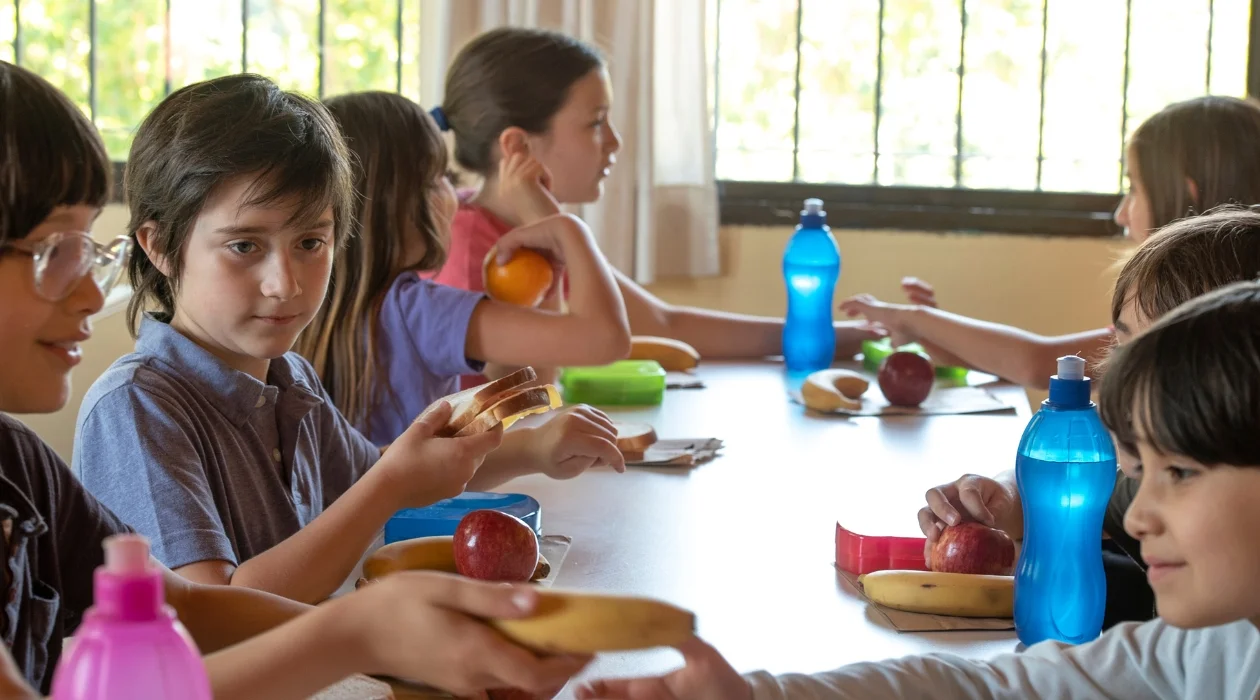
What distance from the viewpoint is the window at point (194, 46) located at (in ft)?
11.1

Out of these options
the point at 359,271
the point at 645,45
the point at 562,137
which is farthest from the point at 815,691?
the point at 645,45

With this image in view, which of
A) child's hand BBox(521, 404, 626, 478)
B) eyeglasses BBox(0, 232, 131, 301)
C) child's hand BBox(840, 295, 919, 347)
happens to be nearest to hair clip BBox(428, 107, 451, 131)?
child's hand BBox(840, 295, 919, 347)

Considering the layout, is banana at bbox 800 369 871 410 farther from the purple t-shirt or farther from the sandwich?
the sandwich

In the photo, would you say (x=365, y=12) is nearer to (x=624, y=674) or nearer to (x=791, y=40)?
(x=791, y=40)

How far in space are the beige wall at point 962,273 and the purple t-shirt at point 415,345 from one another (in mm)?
1525

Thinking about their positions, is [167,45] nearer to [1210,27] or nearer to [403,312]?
[403,312]

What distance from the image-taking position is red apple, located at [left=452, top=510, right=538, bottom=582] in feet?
3.85

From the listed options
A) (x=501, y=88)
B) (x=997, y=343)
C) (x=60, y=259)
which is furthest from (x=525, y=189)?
(x=60, y=259)

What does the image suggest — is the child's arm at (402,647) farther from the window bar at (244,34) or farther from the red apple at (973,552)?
the window bar at (244,34)

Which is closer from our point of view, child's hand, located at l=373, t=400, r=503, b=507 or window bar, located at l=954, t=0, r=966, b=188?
child's hand, located at l=373, t=400, r=503, b=507

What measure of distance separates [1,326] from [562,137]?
1659mm

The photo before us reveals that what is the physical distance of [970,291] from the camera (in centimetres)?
341

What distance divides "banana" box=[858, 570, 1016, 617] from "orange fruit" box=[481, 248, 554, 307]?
1033 mm

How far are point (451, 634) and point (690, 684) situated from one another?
0.23 meters
